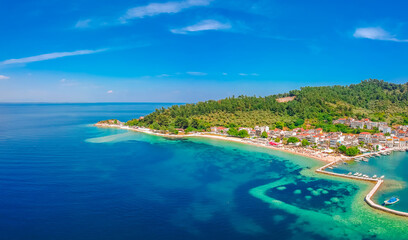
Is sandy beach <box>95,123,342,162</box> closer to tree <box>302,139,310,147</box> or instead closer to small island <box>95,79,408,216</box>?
small island <box>95,79,408,216</box>

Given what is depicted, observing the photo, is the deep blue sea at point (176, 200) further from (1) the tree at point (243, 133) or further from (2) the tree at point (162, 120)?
(2) the tree at point (162, 120)

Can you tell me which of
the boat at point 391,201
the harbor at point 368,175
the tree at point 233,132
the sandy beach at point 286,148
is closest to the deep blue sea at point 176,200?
the harbor at point 368,175

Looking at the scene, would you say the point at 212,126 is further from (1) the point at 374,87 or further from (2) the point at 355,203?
(1) the point at 374,87

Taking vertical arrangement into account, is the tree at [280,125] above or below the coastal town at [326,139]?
above

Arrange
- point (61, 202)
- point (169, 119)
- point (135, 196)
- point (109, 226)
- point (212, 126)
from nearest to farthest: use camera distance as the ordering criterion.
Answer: point (109, 226) → point (61, 202) → point (135, 196) → point (212, 126) → point (169, 119)

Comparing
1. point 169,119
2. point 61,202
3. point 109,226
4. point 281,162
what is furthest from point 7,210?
point 169,119
